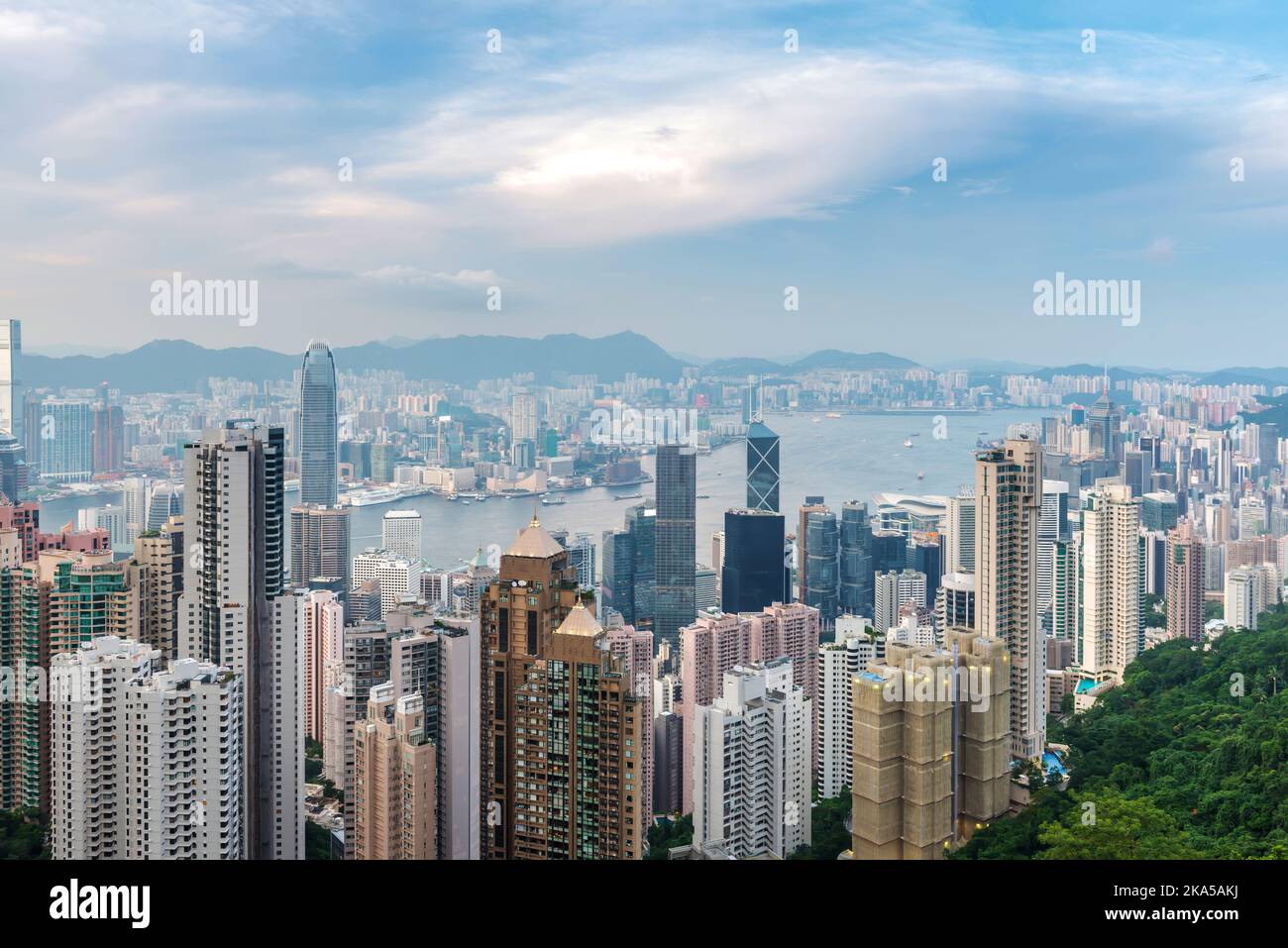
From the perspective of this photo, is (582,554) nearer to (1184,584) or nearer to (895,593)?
(895,593)

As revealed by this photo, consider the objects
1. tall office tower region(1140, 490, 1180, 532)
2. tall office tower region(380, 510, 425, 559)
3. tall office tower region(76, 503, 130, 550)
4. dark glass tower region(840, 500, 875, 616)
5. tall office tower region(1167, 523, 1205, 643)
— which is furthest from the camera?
tall office tower region(1140, 490, 1180, 532)

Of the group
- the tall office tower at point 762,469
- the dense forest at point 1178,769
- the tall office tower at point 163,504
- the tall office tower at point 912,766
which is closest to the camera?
the dense forest at point 1178,769

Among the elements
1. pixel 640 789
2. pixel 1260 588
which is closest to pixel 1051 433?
pixel 1260 588

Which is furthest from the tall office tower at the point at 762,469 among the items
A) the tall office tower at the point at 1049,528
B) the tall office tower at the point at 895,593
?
the tall office tower at the point at 1049,528

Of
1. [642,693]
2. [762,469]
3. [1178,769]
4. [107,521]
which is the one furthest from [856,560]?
[107,521]

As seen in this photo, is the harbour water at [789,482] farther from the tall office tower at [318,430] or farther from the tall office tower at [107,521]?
the tall office tower at [318,430]

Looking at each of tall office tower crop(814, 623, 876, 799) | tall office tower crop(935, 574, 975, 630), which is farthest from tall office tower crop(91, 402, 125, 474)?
tall office tower crop(935, 574, 975, 630)

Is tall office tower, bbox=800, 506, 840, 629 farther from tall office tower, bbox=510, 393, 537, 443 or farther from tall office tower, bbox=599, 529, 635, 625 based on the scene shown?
tall office tower, bbox=510, 393, 537, 443
